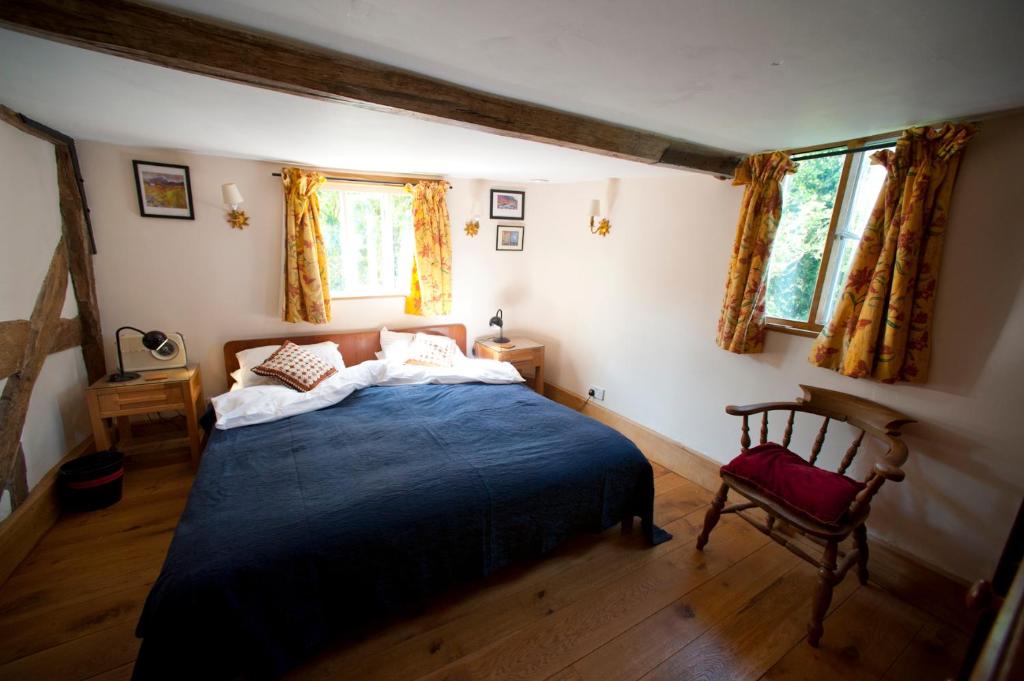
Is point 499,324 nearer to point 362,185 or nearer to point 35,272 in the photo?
point 362,185

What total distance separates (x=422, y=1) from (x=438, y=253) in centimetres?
268

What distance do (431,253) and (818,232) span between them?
2.80m

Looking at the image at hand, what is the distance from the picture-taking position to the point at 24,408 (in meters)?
2.01

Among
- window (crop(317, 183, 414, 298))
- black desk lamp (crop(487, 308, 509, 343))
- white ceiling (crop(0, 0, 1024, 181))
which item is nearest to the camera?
white ceiling (crop(0, 0, 1024, 181))

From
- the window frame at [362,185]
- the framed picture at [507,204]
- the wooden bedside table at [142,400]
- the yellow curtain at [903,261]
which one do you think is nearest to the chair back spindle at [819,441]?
the yellow curtain at [903,261]

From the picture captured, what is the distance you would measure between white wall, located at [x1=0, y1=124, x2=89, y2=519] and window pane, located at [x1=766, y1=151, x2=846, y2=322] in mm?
3982

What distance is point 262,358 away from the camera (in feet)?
9.80

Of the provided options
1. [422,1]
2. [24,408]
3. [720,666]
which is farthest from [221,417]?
[720,666]

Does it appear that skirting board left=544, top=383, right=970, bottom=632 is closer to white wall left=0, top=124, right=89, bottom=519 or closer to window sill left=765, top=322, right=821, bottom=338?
window sill left=765, top=322, right=821, bottom=338

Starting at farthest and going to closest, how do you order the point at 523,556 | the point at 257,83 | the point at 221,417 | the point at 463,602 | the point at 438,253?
the point at 438,253, the point at 221,417, the point at 523,556, the point at 463,602, the point at 257,83

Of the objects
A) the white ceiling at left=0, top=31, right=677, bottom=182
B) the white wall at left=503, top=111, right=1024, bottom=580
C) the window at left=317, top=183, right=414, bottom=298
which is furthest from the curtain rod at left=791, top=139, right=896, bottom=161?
the window at left=317, top=183, right=414, bottom=298

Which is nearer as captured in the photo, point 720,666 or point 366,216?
point 720,666

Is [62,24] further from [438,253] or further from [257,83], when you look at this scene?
[438,253]

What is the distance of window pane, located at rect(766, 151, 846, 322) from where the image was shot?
2.19 m
